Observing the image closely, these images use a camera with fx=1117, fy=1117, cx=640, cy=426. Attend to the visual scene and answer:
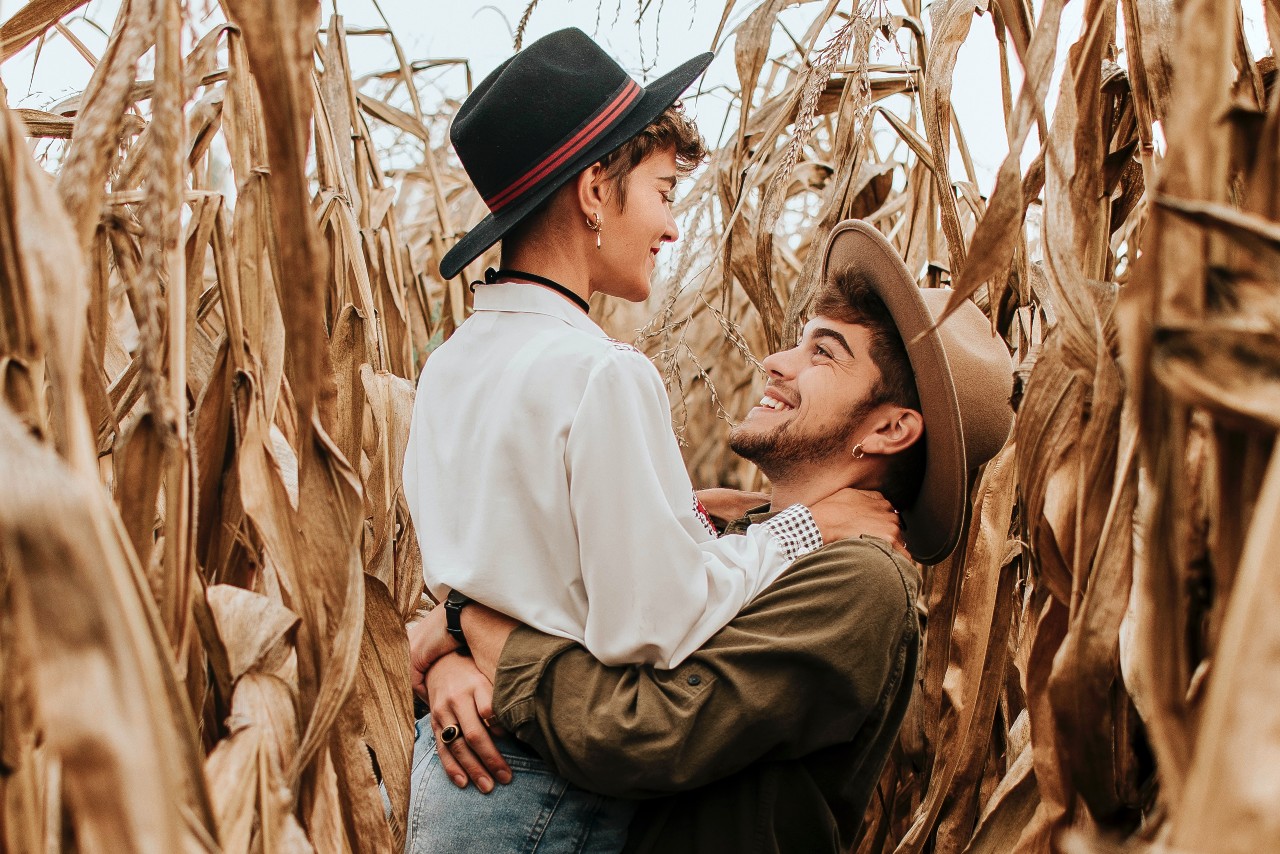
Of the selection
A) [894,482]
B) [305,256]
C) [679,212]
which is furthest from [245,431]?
[679,212]

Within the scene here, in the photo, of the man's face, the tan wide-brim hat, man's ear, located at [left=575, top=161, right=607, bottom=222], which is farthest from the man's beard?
man's ear, located at [left=575, top=161, right=607, bottom=222]

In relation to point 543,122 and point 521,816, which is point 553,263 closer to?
point 543,122

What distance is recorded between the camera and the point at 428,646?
3.90 ft

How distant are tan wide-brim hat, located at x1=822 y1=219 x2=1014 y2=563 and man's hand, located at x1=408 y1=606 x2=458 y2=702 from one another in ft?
1.98

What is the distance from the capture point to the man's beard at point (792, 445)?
4.67 feet

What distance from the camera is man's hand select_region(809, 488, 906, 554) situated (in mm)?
1277

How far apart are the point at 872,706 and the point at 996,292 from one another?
18.9 inches

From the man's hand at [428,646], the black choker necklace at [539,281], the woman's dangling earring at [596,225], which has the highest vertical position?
the woman's dangling earring at [596,225]

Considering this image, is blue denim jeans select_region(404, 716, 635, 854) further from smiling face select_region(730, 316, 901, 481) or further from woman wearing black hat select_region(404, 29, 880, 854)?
smiling face select_region(730, 316, 901, 481)

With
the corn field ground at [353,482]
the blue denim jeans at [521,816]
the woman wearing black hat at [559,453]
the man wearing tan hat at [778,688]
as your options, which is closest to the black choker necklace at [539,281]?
the woman wearing black hat at [559,453]

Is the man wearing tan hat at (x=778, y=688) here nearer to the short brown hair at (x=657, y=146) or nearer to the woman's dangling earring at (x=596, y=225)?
the short brown hair at (x=657, y=146)

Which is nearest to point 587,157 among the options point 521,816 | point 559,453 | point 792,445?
point 559,453

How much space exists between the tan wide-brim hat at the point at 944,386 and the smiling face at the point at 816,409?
73 mm

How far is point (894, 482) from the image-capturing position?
147 centimetres
